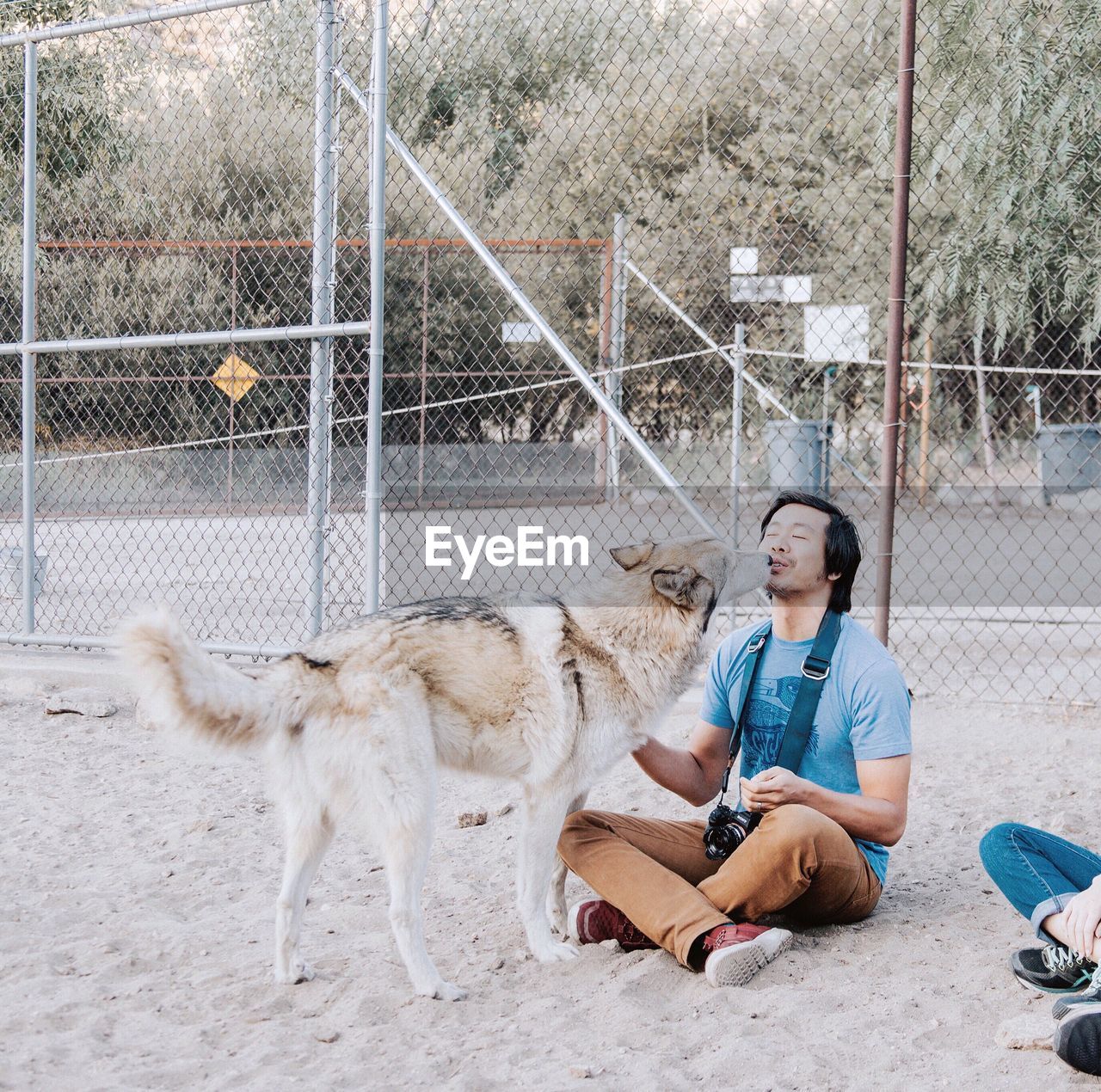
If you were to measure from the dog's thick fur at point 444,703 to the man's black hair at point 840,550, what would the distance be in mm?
221

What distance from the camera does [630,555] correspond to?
327cm

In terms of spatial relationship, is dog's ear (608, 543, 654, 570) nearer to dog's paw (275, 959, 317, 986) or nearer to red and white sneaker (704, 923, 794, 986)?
red and white sneaker (704, 923, 794, 986)

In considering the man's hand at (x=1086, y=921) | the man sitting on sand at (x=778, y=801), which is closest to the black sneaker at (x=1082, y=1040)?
the man's hand at (x=1086, y=921)

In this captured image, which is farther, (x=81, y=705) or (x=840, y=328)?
(x=840, y=328)

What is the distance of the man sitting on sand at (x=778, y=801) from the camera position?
2742mm

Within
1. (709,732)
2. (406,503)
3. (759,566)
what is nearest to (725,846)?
(709,732)

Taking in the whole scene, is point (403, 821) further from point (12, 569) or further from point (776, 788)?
point (12, 569)

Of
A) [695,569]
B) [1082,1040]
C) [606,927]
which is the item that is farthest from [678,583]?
[1082,1040]

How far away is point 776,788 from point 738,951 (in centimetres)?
39

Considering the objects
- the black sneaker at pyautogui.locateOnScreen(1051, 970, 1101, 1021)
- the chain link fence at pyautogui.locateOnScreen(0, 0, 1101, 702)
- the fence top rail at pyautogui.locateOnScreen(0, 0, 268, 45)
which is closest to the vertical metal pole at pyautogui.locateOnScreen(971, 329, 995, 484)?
the chain link fence at pyautogui.locateOnScreen(0, 0, 1101, 702)

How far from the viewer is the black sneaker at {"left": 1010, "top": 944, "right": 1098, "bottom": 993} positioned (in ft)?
8.09

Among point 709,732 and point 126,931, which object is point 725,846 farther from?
point 126,931

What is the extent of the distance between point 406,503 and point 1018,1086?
488 inches

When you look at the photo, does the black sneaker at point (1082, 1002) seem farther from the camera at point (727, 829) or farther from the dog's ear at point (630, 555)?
the dog's ear at point (630, 555)
